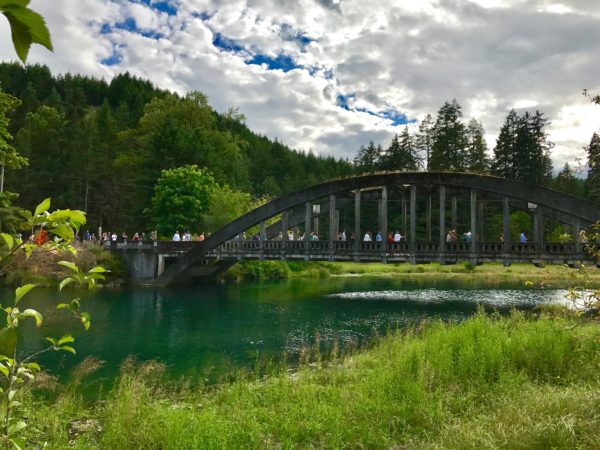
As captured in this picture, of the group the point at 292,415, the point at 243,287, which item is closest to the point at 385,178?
the point at 243,287

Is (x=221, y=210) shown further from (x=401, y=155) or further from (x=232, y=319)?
(x=401, y=155)

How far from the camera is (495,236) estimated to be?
57.5 metres

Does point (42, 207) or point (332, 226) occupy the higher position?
point (332, 226)

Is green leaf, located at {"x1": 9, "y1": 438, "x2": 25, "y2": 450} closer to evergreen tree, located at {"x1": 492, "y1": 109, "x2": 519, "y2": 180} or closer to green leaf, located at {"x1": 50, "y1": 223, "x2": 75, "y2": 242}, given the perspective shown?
green leaf, located at {"x1": 50, "y1": 223, "x2": 75, "y2": 242}

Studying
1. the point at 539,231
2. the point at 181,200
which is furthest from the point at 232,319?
the point at 181,200

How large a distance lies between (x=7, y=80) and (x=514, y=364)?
370 ft

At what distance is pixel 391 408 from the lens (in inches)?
289

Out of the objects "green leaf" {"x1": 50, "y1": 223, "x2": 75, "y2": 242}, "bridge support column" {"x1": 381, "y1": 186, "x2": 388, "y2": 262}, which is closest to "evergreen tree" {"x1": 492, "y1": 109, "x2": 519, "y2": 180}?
"bridge support column" {"x1": 381, "y1": 186, "x2": 388, "y2": 262}

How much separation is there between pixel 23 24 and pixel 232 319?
22.3 meters

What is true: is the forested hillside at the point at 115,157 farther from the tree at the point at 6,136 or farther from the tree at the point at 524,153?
the tree at the point at 524,153

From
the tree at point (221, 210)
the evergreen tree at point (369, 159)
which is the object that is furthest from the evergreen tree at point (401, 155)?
the tree at point (221, 210)

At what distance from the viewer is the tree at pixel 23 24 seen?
101 centimetres

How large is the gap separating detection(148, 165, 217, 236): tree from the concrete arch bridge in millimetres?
4397

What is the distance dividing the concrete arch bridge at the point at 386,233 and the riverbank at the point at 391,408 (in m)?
17.9
